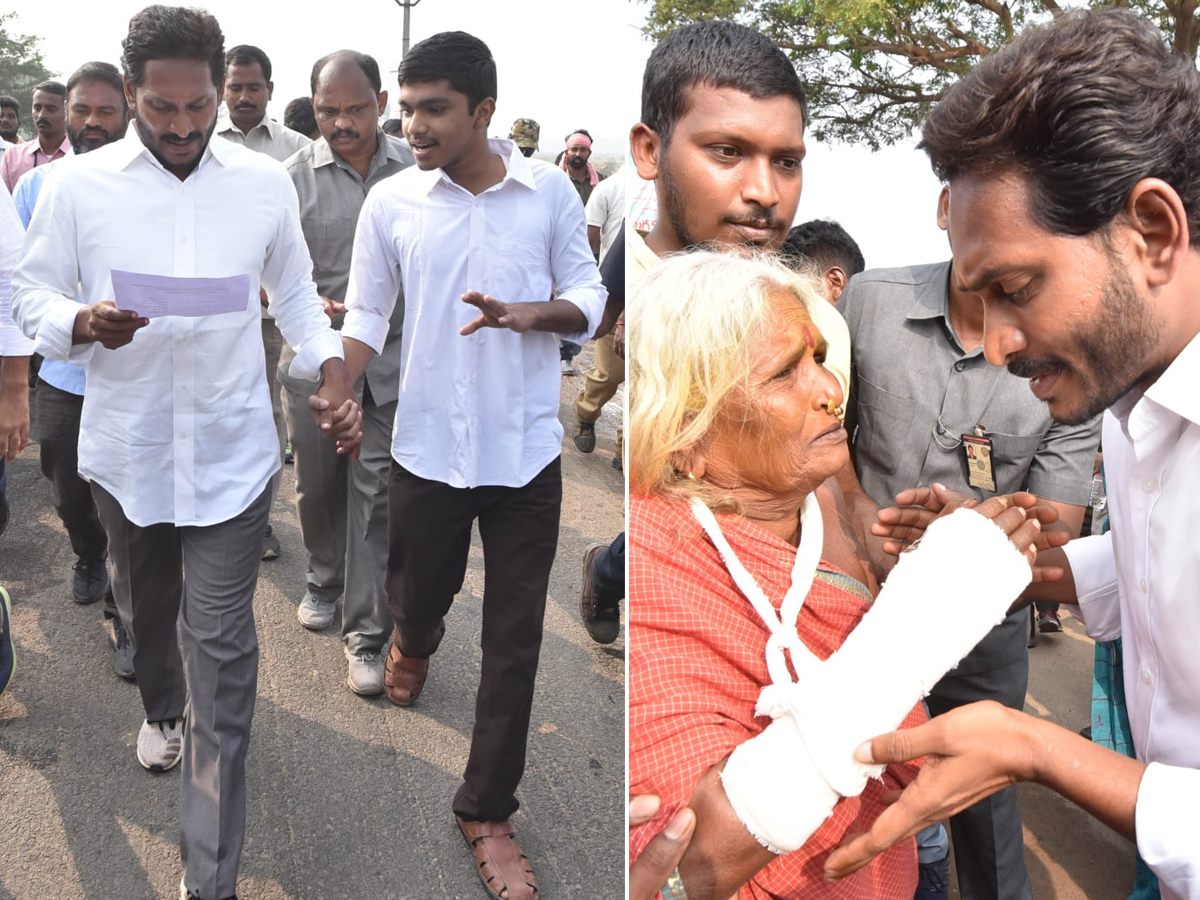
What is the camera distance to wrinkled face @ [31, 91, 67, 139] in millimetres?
6492

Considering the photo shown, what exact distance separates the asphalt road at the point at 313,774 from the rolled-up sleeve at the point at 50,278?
1366 mm

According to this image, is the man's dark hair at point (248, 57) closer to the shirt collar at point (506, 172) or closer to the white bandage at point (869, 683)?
the shirt collar at point (506, 172)

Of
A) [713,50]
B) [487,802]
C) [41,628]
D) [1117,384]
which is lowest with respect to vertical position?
[41,628]

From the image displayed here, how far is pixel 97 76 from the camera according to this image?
13.4 feet

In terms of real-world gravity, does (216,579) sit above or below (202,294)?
below

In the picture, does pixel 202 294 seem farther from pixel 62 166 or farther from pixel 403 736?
pixel 403 736

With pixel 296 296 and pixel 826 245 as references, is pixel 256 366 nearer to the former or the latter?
pixel 296 296

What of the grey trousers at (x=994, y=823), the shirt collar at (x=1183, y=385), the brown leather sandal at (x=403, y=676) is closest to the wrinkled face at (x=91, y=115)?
the brown leather sandal at (x=403, y=676)

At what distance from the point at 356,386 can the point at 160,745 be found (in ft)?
4.58

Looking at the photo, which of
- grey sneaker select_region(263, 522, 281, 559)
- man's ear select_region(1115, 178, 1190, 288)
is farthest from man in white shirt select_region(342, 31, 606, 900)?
grey sneaker select_region(263, 522, 281, 559)

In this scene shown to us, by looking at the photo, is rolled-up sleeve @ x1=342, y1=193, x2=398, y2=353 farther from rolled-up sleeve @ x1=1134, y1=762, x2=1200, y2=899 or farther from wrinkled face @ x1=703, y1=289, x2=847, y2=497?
rolled-up sleeve @ x1=1134, y1=762, x2=1200, y2=899

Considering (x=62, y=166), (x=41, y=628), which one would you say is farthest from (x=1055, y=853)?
(x=41, y=628)

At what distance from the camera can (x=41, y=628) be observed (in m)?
4.19

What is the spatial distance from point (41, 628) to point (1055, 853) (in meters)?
3.78
